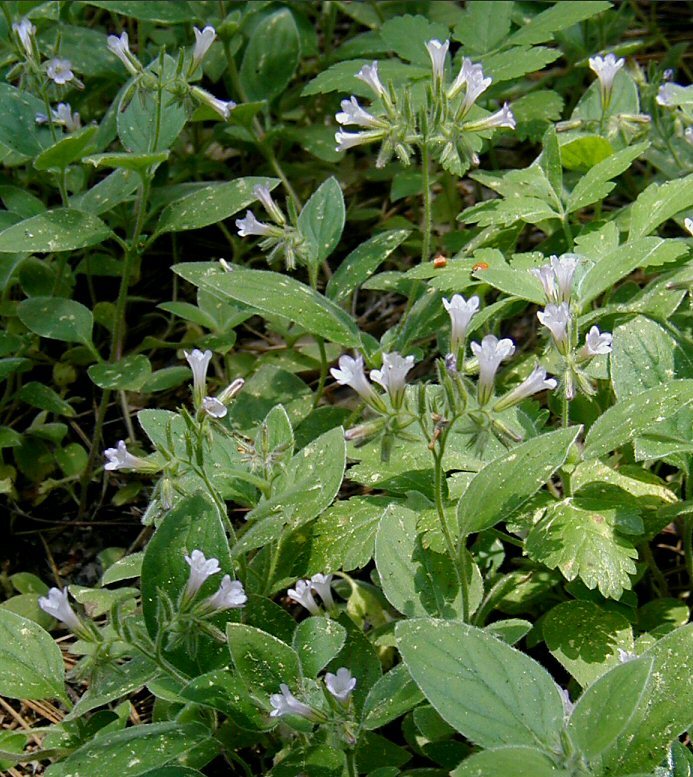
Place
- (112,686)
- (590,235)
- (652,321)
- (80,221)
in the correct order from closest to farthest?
(112,686), (652,321), (590,235), (80,221)

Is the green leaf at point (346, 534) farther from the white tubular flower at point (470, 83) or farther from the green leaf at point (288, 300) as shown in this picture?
the white tubular flower at point (470, 83)

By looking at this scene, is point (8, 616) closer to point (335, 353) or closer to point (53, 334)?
point (53, 334)

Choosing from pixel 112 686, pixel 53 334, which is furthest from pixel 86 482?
pixel 112 686

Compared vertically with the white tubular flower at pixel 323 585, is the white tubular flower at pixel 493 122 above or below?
above

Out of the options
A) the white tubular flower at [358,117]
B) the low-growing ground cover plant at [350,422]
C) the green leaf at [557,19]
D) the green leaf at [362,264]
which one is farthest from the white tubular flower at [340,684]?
the green leaf at [557,19]

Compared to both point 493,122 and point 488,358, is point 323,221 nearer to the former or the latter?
point 493,122
